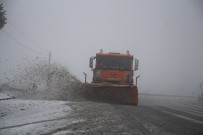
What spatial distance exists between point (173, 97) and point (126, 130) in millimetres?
44481

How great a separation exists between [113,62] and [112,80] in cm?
104

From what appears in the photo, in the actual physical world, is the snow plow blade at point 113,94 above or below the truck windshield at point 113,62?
below

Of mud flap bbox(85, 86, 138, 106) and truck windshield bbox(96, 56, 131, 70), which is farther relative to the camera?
truck windshield bbox(96, 56, 131, 70)

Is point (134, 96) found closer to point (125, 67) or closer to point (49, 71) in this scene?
point (125, 67)

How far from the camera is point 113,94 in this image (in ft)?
46.7

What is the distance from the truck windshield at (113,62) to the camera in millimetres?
15328

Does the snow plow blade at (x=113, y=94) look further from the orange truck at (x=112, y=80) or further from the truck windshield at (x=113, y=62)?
the truck windshield at (x=113, y=62)

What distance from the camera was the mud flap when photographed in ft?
45.3

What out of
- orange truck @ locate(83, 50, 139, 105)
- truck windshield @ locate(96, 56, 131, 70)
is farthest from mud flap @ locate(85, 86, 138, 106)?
truck windshield @ locate(96, 56, 131, 70)

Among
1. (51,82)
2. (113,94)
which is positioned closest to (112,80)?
(113,94)

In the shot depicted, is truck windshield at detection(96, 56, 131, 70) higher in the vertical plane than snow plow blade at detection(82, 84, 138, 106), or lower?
higher

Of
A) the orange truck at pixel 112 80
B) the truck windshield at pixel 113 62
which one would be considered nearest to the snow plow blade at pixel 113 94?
the orange truck at pixel 112 80

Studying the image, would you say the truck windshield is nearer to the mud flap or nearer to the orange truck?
the orange truck

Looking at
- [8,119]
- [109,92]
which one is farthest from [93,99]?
[8,119]
